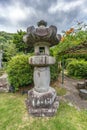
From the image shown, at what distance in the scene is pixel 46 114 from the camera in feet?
12.0

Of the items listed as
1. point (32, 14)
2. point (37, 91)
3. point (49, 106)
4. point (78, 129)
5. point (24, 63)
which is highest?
point (32, 14)

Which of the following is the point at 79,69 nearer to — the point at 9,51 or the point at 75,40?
the point at 75,40

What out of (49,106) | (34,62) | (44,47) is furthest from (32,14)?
(49,106)

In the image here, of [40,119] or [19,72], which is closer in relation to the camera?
[40,119]

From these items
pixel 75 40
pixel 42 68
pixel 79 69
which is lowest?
pixel 79 69

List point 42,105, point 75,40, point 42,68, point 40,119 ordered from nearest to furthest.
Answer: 1. point 40,119
2. point 42,105
3. point 42,68
4. point 75,40

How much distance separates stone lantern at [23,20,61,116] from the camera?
3.48 metres

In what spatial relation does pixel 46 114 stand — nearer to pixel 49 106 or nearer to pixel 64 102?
pixel 49 106

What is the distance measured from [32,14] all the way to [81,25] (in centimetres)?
242

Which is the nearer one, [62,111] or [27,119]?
[27,119]

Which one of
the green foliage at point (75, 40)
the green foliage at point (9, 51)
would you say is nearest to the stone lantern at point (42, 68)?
the green foliage at point (75, 40)

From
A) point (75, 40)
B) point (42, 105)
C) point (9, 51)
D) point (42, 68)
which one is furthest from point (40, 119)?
point (9, 51)

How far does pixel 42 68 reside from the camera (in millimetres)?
3822

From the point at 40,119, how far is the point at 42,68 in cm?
158
